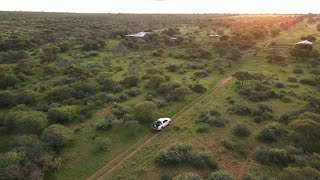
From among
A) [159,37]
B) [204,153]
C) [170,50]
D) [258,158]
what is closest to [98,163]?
[204,153]

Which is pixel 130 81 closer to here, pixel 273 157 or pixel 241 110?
pixel 241 110

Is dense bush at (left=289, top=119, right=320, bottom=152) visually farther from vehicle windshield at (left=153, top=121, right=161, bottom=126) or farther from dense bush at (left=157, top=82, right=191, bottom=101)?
dense bush at (left=157, top=82, right=191, bottom=101)

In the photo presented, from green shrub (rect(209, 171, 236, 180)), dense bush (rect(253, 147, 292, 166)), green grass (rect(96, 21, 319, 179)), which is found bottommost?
green grass (rect(96, 21, 319, 179))

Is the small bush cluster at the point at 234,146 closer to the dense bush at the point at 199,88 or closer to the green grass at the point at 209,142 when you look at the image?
the green grass at the point at 209,142

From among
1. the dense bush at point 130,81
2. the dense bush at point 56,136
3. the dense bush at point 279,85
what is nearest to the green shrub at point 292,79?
the dense bush at point 279,85

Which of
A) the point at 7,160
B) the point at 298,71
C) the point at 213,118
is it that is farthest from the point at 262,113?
the point at 7,160

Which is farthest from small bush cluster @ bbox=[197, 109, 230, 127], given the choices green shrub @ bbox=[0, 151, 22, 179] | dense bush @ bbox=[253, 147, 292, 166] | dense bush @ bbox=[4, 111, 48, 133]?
green shrub @ bbox=[0, 151, 22, 179]

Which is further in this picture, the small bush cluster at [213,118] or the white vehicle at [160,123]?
the small bush cluster at [213,118]
